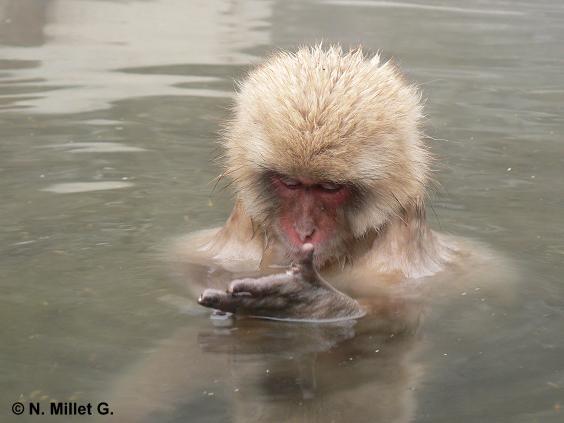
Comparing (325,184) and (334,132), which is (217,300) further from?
(334,132)

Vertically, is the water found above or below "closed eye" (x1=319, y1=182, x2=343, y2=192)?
below

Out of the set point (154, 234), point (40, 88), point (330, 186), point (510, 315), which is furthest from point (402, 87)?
point (40, 88)

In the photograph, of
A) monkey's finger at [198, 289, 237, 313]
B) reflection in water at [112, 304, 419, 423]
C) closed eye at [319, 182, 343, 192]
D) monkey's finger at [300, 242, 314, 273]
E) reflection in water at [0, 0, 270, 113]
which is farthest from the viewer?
reflection in water at [0, 0, 270, 113]

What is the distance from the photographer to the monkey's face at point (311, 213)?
462 cm

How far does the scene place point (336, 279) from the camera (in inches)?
197

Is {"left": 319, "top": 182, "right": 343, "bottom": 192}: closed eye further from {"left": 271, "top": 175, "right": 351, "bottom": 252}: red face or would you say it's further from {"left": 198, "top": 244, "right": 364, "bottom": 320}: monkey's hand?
{"left": 198, "top": 244, "right": 364, "bottom": 320}: monkey's hand

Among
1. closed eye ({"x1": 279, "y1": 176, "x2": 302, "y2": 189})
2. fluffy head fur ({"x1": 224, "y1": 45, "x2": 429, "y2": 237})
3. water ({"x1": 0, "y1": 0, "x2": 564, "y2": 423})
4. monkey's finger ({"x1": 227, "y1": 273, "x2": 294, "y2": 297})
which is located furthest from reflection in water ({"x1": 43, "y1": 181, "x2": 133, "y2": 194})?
monkey's finger ({"x1": 227, "y1": 273, "x2": 294, "y2": 297})

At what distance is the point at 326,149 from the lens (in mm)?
4500

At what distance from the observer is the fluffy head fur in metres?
4.51

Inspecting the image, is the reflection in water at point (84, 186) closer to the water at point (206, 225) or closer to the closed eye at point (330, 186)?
the water at point (206, 225)

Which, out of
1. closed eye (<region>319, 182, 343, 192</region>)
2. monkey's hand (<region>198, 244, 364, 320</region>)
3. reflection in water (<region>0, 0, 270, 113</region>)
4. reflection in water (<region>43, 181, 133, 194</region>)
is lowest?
reflection in water (<region>0, 0, 270, 113</region>)

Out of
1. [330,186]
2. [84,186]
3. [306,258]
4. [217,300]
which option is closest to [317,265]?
[330,186]

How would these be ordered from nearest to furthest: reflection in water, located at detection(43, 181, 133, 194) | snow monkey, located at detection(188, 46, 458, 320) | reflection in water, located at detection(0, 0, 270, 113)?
1. snow monkey, located at detection(188, 46, 458, 320)
2. reflection in water, located at detection(43, 181, 133, 194)
3. reflection in water, located at detection(0, 0, 270, 113)

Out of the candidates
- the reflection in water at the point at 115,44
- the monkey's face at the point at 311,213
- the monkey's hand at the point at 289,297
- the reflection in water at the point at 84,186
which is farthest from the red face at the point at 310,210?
the reflection in water at the point at 115,44
